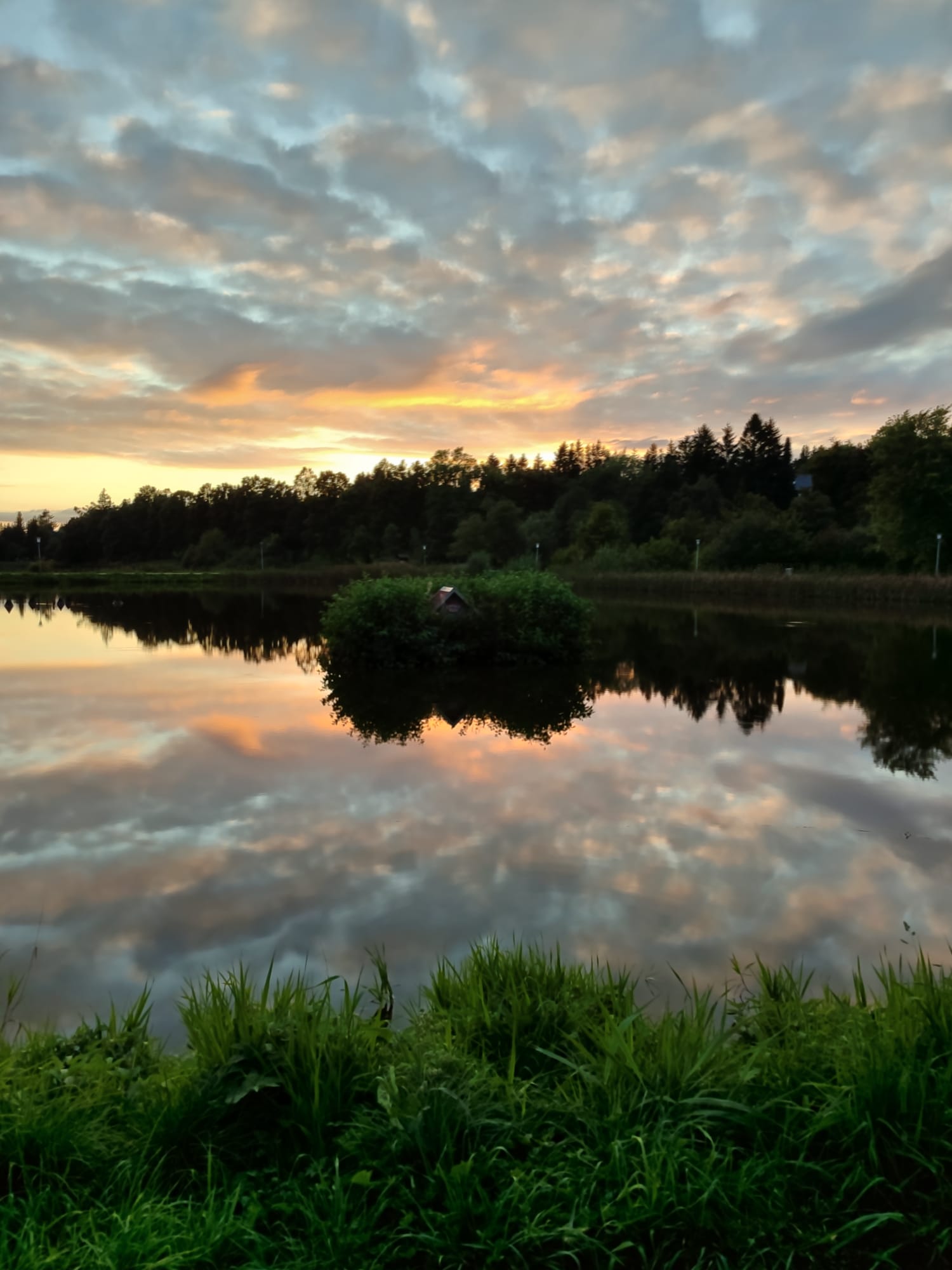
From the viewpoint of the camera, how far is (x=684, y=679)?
728 inches

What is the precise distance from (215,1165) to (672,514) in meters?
86.2

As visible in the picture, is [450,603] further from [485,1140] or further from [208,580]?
[208,580]

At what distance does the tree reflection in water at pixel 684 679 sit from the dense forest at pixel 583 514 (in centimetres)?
2738

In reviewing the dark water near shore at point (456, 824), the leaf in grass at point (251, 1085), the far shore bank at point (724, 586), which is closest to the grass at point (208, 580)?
the far shore bank at point (724, 586)

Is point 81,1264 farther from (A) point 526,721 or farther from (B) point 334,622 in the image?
(B) point 334,622

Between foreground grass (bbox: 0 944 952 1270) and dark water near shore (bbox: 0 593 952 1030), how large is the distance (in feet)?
4.53

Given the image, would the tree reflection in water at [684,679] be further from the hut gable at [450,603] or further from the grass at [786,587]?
the grass at [786,587]

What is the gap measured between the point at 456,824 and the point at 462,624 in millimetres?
11263

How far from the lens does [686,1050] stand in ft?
10.9

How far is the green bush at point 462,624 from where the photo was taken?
1872 cm

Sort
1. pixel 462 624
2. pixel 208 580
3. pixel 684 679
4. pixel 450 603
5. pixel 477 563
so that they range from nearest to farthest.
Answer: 1. pixel 684 679
2. pixel 462 624
3. pixel 450 603
4. pixel 477 563
5. pixel 208 580

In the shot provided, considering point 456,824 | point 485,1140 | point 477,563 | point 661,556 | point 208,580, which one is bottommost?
point 456,824

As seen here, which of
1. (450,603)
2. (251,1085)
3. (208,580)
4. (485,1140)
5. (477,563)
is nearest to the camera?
(485,1140)

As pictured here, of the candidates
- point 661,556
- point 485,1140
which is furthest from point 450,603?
point 661,556
